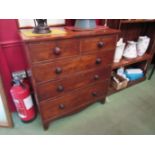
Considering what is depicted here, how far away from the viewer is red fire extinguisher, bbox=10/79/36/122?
1.21 m

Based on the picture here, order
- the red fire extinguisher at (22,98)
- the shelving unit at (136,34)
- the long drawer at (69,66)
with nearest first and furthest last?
1. the long drawer at (69,66)
2. the red fire extinguisher at (22,98)
3. the shelving unit at (136,34)

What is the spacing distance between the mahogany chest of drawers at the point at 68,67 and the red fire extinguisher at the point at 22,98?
0.58ft

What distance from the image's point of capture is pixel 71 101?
134 cm

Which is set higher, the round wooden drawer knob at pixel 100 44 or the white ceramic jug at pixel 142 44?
the round wooden drawer knob at pixel 100 44

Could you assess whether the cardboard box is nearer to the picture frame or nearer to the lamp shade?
the lamp shade

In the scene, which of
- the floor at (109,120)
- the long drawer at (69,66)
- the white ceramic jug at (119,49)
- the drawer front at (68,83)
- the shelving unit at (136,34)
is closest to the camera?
the long drawer at (69,66)

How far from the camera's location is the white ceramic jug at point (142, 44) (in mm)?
1847

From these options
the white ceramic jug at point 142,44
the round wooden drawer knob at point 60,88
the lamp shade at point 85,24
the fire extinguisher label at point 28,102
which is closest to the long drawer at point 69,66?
the round wooden drawer knob at point 60,88

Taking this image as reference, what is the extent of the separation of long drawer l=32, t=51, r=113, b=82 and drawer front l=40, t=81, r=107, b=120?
26 centimetres

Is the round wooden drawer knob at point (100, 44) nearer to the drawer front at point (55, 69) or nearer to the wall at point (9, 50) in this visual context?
the drawer front at point (55, 69)

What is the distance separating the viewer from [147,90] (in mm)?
2000

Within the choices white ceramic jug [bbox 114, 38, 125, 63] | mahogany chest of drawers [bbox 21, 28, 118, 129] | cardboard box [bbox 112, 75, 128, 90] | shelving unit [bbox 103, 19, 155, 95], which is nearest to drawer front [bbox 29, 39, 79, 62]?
mahogany chest of drawers [bbox 21, 28, 118, 129]
